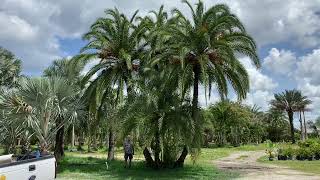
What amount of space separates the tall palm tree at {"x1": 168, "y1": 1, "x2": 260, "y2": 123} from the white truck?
38.2ft

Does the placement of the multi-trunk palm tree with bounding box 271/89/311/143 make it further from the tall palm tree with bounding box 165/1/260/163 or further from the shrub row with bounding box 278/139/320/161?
the tall palm tree with bounding box 165/1/260/163

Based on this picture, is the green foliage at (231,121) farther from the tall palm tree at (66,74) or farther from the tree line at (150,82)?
the tree line at (150,82)

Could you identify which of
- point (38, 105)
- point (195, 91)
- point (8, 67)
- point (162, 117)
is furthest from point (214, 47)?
point (8, 67)

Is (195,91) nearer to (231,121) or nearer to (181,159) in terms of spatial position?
(181,159)

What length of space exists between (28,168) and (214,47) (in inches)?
556

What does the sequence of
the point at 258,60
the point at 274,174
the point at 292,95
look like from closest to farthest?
the point at 274,174 < the point at 258,60 < the point at 292,95

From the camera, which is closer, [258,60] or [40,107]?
[40,107]

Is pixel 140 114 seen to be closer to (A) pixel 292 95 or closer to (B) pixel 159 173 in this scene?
(B) pixel 159 173

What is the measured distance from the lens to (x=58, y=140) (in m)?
30.1

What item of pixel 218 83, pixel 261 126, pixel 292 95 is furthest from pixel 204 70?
pixel 261 126

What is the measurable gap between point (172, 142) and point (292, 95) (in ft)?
173

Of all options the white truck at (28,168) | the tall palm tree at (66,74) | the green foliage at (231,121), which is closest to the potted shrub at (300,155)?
the tall palm tree at (66,74)

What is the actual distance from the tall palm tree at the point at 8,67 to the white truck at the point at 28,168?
87.7 feet

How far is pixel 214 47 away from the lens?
22.5 metres
